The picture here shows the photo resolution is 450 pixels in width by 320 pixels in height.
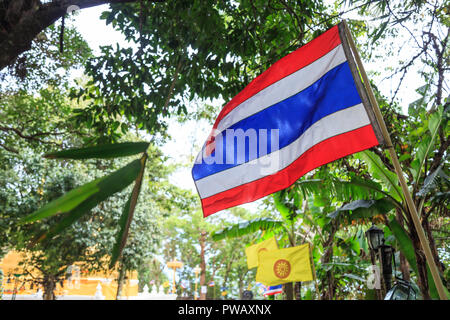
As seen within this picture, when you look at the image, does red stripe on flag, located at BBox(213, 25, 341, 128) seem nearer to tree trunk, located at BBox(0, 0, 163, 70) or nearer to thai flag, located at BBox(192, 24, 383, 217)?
thai flag, located at BBox(192, 24, 383, 217)

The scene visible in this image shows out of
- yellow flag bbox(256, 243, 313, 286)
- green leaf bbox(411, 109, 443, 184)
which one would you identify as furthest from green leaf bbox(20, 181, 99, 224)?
yellow flag bbox(256, 243, 313, 286)

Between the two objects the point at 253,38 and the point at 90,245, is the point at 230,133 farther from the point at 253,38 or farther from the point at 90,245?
the point at 90,245

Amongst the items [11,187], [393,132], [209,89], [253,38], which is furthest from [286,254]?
[11,187]

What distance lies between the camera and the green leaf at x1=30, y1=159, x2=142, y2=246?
3.73ft

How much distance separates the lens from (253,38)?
4297 mm

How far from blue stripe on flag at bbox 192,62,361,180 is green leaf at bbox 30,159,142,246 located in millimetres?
1738

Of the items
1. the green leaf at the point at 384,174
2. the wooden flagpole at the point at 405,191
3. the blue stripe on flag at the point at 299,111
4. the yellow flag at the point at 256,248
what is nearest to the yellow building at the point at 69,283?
the yellow flag at the point at 256,248

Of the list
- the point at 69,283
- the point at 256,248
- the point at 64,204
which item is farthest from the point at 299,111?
the point at 69,283

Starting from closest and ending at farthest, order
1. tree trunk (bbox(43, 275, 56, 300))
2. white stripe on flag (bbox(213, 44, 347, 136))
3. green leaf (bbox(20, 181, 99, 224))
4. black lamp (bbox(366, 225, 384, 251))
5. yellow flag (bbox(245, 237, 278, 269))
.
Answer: green leaf (bbox(20, 181, 99, 224)) < white stripe on flag (bbox(213, 44, 347, 136)) < black lamp (bbox(366, 225, 384, 251)) < yellow flag (bbox(245, 237, 278, 269)) < tree trunk (bbox(43, 275, 56, 300))

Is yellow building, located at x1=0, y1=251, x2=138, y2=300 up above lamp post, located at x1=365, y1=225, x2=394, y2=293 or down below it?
above

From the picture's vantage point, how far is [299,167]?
274 cm

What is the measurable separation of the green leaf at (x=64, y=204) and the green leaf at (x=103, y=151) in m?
0.20

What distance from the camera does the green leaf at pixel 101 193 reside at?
1136mm
